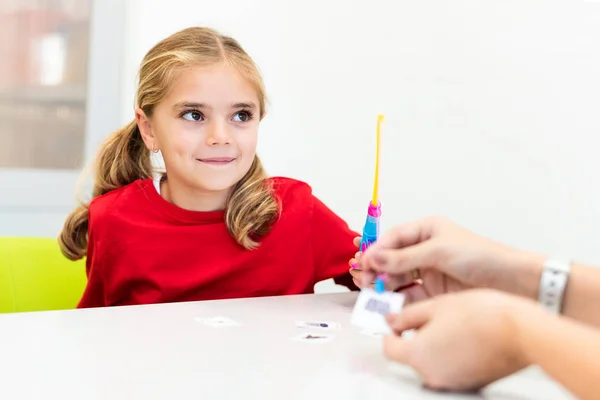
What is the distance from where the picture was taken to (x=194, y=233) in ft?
5.13

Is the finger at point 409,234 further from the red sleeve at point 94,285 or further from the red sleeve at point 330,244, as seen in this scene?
the red sleeve at point 94,285

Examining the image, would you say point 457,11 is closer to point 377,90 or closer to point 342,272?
point 377,90

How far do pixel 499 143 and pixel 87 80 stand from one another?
4.88 feet

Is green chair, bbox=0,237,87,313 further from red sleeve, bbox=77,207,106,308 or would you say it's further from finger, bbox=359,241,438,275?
finger, bbox=359,241,438,275

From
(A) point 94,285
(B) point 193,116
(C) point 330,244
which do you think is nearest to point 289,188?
(C) point 330,244

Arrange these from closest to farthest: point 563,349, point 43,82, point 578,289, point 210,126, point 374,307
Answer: point 563,349, point 578,289, point 374,307, point 210,126, point 43,82

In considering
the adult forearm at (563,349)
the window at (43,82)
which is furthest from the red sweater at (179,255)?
the window at (43,82)

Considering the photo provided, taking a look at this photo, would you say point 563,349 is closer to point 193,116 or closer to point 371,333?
point 371,333

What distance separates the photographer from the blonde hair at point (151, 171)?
5.17 feet

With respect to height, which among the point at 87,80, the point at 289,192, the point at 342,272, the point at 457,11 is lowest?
the point at 342,272

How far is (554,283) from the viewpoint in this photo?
37.0 inches

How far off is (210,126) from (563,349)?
1.01 m

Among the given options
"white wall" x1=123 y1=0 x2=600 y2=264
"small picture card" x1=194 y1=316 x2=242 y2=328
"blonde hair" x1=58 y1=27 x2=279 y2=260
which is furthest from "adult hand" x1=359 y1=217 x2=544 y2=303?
"white wall" x1=123 y1=0 x2=600 y2=264

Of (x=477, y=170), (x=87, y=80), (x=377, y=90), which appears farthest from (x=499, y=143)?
(x=87, y=80)
